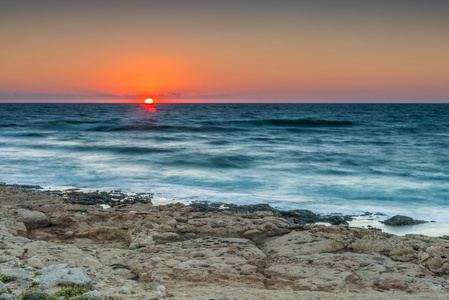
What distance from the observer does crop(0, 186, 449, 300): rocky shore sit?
14.2ft

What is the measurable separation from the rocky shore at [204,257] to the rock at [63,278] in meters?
0.01

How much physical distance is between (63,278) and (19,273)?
54 cm

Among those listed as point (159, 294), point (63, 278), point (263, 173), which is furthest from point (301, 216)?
point (263, 173)

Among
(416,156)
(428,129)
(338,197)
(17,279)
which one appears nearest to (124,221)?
(17,279)

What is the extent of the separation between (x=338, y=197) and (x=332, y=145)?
16.1 meters

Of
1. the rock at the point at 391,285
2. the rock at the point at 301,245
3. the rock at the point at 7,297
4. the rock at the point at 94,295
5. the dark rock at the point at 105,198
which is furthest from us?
the dark rock at the point at 105,198

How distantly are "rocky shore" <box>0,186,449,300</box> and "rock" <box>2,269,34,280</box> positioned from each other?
0.01m

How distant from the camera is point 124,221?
23.8 feet

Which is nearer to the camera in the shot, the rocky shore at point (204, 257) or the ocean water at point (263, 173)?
the rocky shore at point (204, 257)

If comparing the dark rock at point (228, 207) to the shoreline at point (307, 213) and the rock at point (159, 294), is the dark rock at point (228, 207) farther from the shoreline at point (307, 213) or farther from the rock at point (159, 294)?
the rock at point (159, 294)

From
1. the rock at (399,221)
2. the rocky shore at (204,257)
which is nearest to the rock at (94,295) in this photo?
the rocky shore at (204,257)

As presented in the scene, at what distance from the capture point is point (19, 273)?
4.25 m

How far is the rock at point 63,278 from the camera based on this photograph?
4.09 m

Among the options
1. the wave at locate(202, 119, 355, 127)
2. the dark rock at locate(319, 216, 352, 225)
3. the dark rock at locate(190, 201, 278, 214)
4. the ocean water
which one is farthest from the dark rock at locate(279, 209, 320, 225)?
the wave at locate(202, 119, 355, 127)
